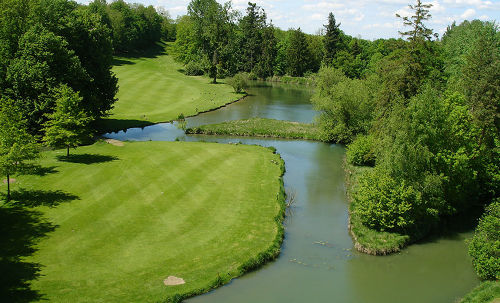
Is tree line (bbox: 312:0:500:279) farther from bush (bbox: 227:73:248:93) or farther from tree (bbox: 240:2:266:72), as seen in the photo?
tree (bbox: 240:2:266:72)

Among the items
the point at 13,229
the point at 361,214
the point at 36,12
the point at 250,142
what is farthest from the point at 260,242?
the point at 36,12

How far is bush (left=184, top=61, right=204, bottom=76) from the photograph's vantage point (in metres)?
107

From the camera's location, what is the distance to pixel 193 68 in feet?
352

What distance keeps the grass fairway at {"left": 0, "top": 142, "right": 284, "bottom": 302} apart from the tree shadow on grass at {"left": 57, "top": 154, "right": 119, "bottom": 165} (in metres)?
0.10

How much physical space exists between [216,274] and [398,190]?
15071mm

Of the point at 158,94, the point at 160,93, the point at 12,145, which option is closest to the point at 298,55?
the point at 160,93

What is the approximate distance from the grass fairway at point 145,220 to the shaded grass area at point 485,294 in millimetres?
12000

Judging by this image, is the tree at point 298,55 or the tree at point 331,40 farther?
the tree at point 298,55

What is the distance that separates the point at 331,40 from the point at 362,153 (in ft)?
260

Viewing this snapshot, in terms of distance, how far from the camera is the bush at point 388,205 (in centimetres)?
2927

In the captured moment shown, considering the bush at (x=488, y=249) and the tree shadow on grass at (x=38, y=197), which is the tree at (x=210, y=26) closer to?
the tree shadow on grass at (x=38, y=197)

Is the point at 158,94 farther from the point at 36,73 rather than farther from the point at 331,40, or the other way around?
the point at 331,40

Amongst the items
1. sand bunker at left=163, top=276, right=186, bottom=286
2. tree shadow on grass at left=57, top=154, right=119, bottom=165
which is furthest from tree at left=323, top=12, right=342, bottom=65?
sand bunker at left=163, top=276, right=186, bottom=286

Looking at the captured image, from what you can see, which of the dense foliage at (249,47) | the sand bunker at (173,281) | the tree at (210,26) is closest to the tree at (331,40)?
the dense foliage at (249,47)
